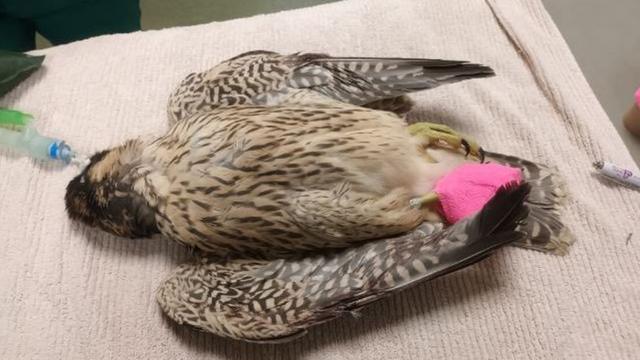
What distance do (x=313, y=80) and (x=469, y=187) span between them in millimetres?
444

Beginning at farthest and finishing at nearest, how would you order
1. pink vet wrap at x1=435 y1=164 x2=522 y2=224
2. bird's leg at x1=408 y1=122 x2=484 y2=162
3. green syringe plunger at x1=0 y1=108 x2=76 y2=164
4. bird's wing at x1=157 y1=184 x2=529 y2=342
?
green syringe plunger at x1=0 y1=108 x2=76 y2=164
bird's leg at x1=408 y1=122 x2=484 y2=162
pink vet wrap at x1=435 y1=164 x2=522 y2=224
bird's wing at x1=157 y1=184 x2=529 y2=342

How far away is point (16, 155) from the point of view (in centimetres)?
162

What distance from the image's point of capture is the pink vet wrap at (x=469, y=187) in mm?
1261

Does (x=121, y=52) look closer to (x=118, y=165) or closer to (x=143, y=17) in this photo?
(x=118, y=165)

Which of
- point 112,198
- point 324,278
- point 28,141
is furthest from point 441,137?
point 28,141

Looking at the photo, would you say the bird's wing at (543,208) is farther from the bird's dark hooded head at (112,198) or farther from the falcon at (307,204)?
the bird's dark hooded head at (112,198)

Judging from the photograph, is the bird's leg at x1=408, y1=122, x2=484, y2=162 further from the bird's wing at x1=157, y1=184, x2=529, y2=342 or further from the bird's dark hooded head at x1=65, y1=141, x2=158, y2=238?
the bird's dark hooded head at x1=65, y1=141, x2=158, y2=238

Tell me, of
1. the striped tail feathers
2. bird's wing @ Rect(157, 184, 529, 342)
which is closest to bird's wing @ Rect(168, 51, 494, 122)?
the striped tail feathers

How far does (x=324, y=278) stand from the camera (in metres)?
1.24

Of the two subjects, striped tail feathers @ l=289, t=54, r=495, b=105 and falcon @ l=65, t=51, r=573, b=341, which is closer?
falcon @ l=65, t=51, r=573, b=341

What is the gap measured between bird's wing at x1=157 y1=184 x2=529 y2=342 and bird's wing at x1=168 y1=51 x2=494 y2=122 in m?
0.34

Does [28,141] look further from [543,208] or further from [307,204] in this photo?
[543,208]

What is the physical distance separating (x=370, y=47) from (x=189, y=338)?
884 millimetres

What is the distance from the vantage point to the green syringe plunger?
1589 mm
